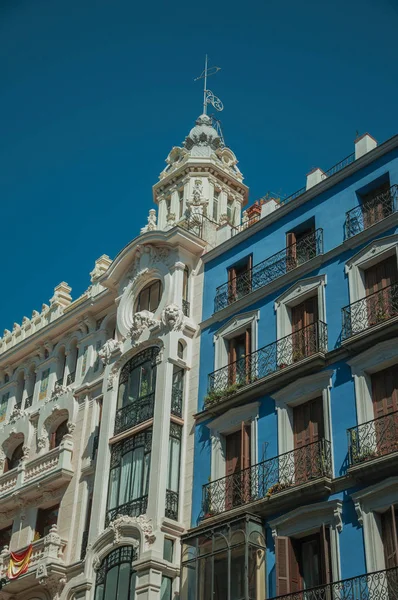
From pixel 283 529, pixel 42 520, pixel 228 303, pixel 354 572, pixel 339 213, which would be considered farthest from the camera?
pixel 42 520

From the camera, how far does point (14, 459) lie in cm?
3912

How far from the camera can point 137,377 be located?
3291 cm

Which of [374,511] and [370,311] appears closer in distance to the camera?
[374,511]

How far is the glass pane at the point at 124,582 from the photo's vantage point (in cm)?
2814

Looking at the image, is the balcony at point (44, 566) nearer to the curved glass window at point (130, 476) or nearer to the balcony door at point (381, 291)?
the curved glass window at point (130, 476)

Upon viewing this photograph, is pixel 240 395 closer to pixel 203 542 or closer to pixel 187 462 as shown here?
pixel 187 462

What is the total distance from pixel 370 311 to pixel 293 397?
3.48 meters

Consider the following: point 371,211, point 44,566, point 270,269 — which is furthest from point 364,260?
point 44,566

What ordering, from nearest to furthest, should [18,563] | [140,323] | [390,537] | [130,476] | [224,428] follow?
[390,537] < [224,428] < [130,476] < [18,563] < [140,323]

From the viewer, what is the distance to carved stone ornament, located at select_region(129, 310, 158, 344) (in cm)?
3344

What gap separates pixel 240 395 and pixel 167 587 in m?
6.30

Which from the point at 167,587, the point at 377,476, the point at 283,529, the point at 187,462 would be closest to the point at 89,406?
the point at 187,462

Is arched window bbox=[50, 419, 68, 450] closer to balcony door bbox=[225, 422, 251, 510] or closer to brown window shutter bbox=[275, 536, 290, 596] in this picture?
balcony door bbox=[225, 422, 251, 510]

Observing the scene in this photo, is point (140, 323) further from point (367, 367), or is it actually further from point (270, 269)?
point (367, 367)
